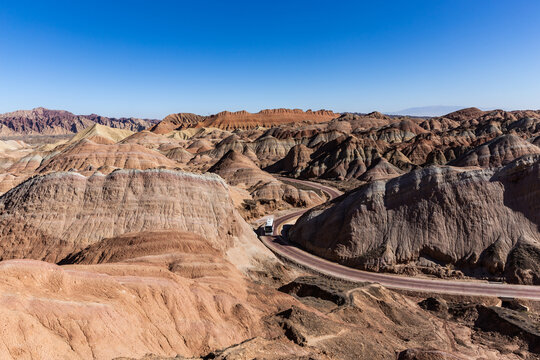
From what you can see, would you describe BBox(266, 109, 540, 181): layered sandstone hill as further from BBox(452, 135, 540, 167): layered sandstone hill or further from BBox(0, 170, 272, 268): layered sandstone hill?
BBox(0, 170, 272, 268): layered sandstone hill

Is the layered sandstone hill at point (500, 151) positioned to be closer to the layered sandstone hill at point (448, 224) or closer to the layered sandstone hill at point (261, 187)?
the layered sandstone hill at point (448, 224)

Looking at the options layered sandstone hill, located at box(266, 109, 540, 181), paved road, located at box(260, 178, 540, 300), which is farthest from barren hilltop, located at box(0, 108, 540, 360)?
layered sandstone hill, located at box(266, 109, 540, 181)

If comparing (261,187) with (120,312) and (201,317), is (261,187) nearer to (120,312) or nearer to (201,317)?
(201,317)

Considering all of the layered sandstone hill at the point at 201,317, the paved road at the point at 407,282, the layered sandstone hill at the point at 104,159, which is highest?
the layered sandstone hill at the point at 104,159

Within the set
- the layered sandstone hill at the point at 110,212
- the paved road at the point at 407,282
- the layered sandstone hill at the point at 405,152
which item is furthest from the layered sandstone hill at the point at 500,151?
the layered sandstone hill at the point at 110,212

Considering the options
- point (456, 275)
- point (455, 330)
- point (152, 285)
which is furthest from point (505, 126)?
point (152, 285)

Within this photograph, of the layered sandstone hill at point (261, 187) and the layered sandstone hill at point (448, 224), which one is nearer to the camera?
the layered sandstone hill at point (448, 224)

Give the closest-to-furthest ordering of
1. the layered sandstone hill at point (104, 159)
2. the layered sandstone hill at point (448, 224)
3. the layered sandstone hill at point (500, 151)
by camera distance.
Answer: the layered sandstone hill at point (448, 224), the layered sandstone hill at point (500, 151), the layered sandstone hill at point (104, 159)

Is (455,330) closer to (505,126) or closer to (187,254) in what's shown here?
(187,254)
